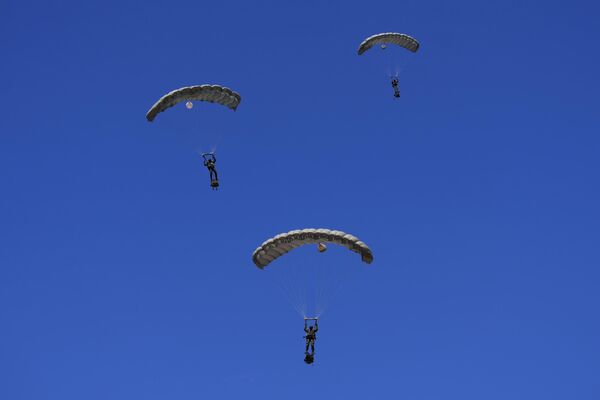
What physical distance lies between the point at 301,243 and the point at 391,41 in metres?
20.5

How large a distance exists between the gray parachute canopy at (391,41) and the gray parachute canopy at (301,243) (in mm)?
18476

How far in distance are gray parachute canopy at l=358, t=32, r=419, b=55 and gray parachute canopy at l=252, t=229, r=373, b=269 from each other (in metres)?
18.5

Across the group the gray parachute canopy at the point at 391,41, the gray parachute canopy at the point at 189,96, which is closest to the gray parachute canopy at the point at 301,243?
the gray parachute canopy at the point at 189,96

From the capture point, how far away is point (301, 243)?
38469 millimetres

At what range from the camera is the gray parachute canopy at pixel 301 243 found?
37.2 metres

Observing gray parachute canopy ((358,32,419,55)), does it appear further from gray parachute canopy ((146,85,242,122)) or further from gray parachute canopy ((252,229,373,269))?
gray parachute canopy ((252,229,373,269))

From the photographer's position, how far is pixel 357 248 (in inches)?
1467

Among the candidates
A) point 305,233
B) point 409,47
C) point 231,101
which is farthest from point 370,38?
point 305,233

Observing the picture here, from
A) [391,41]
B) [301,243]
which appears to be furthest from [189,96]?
[391,41]

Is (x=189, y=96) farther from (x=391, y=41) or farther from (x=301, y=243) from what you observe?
(x=391, y=41)

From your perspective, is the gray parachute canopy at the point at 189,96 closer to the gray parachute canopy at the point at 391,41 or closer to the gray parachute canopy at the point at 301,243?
the gray parachute canopy at the point at 301,243

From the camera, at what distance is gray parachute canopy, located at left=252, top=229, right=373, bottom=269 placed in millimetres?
37250

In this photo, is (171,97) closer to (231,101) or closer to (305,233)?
(231,101)

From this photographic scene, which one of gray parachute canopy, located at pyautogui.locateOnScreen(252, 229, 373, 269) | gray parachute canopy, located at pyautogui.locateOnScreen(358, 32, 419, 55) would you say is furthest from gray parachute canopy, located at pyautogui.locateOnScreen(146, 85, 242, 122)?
gray parachute canopy, located at pyautogui.locateOnScreen(358, 32, 419, 55)
